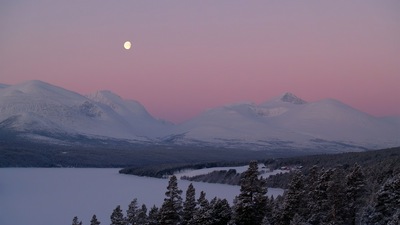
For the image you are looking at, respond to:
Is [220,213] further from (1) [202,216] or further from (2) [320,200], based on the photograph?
(2) [320,200]

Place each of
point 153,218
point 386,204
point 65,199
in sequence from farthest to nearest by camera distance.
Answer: point 65,199 → point 153,218 → point 386,204

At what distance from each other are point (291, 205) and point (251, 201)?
346 cm

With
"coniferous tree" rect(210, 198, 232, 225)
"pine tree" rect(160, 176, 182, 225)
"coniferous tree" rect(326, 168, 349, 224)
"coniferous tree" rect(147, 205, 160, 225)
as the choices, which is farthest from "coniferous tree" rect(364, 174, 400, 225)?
"coniferous tree" rect(147, 205, 160, 225)

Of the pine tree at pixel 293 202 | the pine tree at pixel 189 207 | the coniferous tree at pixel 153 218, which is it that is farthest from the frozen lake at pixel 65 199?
the pine tree at pixel 293 202

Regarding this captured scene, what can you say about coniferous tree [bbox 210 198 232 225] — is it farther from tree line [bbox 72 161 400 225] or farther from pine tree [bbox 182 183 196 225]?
pine tree [bbox 182 183 196 225]

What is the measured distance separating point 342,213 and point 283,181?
224 ft

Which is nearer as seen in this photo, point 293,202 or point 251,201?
point 251,201

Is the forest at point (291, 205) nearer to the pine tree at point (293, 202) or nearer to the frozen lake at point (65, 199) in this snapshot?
the pine tree at point (293, 202)

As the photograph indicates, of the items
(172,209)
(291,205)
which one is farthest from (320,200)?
(172,209)

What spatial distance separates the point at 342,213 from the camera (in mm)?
32812

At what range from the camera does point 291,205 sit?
32469 millimetres

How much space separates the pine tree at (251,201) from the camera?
2992 centimetres

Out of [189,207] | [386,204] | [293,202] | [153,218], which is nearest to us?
[386,204]

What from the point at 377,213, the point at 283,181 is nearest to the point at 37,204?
the point at 283,181
